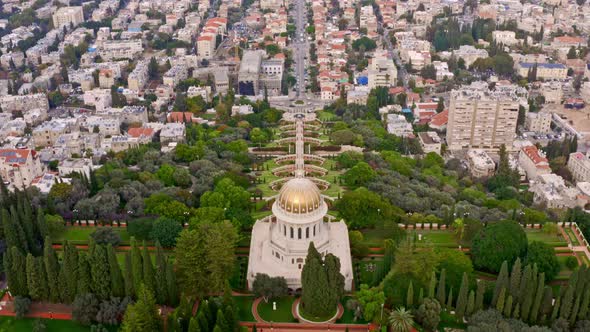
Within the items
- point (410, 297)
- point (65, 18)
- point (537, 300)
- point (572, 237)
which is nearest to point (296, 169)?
point (572, 237)

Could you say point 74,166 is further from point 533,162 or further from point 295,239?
point 533,162

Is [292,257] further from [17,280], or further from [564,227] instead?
[564,227]

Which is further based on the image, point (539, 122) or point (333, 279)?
point (539, 122)

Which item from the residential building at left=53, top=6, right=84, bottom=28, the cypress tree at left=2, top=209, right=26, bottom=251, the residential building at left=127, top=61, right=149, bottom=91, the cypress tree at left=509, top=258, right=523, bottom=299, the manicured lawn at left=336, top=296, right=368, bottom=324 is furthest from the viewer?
the residential building at left=53, top=6, right=84, bottom=28

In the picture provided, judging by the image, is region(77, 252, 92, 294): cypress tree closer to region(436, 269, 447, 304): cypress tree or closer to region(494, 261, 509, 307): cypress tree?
region(436, 269, 447, 304): cypress tree

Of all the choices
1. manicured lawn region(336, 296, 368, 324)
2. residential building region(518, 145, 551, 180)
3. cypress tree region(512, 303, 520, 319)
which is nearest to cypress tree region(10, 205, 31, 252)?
manicured lawn region(336, 296, 368, 324)

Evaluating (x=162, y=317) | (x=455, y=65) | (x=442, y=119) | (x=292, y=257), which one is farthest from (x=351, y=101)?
(x=162, y=317)
